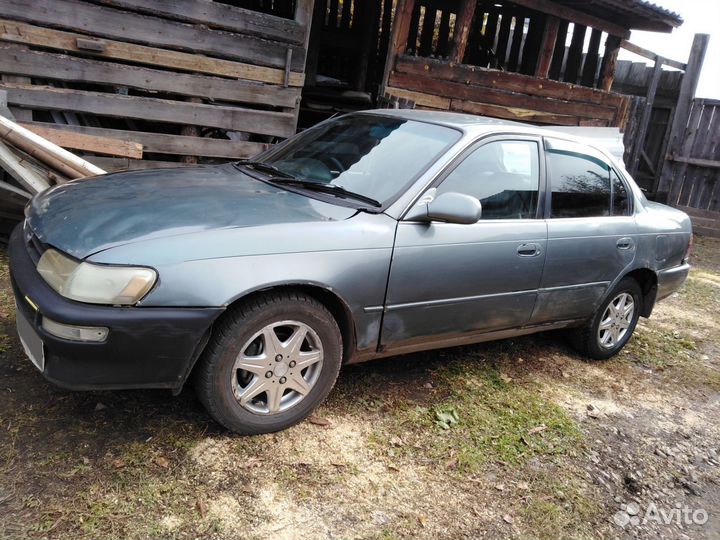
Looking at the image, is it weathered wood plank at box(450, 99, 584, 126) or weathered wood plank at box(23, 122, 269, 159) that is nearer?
weathered wood plank at box(23, 122, 269, 159)

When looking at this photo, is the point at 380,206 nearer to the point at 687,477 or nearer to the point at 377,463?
the point at 377,463

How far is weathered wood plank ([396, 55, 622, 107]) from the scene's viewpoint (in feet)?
26.7

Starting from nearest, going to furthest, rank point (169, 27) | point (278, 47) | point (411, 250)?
point (411, 250) → point (169, 27) → point (278, 47)

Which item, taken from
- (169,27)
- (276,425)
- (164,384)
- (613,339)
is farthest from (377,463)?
(169,27)

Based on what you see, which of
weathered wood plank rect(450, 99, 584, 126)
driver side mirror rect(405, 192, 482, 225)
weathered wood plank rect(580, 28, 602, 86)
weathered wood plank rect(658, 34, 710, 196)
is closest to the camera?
driver side mirror rect(405, 192, 482, 225)

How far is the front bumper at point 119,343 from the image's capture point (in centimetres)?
241

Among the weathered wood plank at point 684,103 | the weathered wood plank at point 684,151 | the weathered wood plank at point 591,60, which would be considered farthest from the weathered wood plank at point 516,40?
the weathered wood plank at point 684,151

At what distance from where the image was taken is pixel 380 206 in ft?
10.5

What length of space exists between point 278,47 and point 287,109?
76 centimetres

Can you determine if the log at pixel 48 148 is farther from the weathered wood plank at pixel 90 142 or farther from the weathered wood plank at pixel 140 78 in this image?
the weathered wood plank at pixel 140 78

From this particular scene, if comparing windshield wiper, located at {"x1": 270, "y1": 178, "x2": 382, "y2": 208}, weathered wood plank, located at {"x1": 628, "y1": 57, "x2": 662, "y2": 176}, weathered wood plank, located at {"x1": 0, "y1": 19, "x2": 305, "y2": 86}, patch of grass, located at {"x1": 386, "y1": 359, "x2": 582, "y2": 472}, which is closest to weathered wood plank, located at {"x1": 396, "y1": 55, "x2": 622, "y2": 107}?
weathered wood plank, located at {"x1": 628, "y1": 57, "x2": 662, "y2": 176}

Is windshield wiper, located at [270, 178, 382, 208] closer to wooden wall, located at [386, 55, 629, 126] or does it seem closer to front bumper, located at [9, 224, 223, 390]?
front bumper, located at [9, 224, 223, 390]

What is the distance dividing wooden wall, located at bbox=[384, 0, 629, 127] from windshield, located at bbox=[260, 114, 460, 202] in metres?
4.44

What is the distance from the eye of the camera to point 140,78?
6.34m
